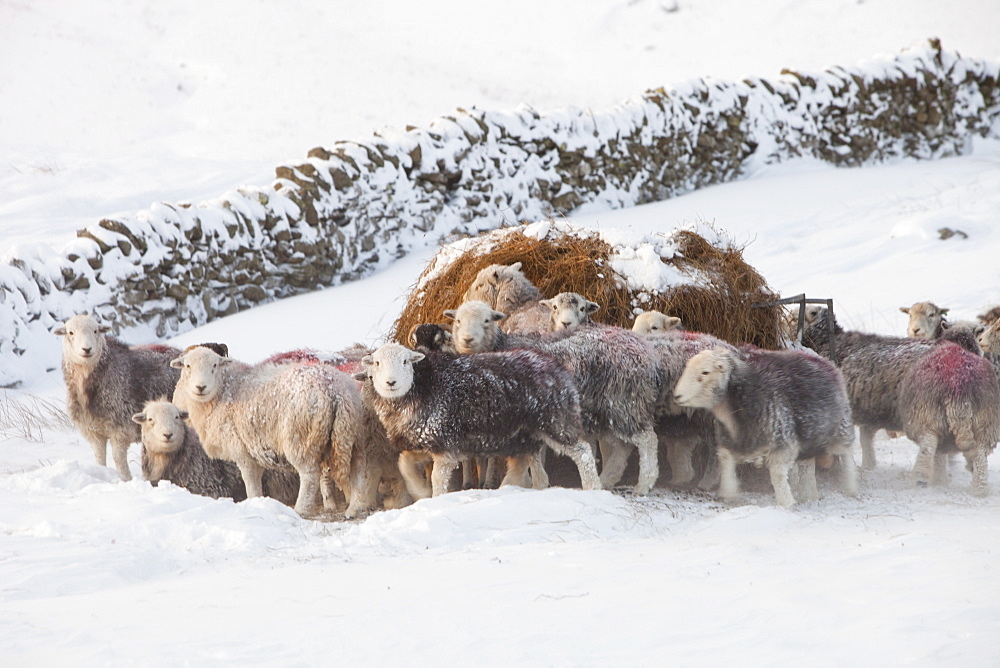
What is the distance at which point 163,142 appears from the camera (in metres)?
18.7

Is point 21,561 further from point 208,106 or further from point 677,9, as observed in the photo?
point 677,9

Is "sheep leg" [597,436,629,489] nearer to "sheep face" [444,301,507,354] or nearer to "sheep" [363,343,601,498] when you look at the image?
"sheep" [363,343,601,498]

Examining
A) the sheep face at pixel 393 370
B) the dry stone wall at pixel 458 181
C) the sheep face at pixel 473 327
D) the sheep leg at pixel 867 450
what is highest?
the dry stone wall at pixel 458 181

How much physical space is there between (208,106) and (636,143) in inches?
425

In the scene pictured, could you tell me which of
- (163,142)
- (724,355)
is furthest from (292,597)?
(163,142)

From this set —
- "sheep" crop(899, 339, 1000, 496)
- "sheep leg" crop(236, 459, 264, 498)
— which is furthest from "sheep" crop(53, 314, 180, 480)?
"sheep" crop(899, 339, 1000, 496)

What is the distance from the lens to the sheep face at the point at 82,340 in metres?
7.87

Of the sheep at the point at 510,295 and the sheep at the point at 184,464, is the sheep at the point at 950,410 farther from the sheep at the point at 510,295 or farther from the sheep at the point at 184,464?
the sheep at the point at 184,464

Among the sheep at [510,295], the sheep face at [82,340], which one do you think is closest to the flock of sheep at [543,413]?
the sheep at [510,295]

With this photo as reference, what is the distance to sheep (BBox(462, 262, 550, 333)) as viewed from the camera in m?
7.96

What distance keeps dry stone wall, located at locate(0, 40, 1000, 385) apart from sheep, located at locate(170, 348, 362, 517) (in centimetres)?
473

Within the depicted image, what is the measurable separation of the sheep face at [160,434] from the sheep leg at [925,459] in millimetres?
5344

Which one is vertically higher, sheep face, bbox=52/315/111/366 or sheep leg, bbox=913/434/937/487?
sheep face, bbox=52/315/111/366

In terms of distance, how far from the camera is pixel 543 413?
626cm
